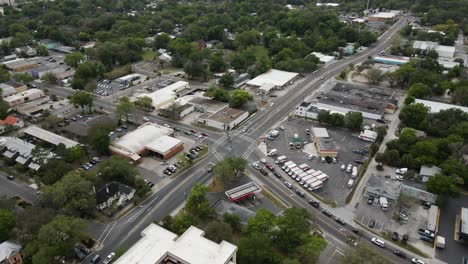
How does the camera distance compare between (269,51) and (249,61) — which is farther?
(269,51)

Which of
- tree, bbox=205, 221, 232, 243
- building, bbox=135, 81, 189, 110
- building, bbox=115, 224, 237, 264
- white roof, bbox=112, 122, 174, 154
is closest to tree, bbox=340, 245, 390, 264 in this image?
building, bbox=115, 224, 237, 264

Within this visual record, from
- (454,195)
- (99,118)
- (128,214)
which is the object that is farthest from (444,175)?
(99,118)

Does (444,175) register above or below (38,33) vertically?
below

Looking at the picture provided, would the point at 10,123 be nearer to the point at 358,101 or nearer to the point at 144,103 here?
the point at 144,103

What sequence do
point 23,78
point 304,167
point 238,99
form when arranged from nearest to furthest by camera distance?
point 304,167 → point 238,99 → point 23,78

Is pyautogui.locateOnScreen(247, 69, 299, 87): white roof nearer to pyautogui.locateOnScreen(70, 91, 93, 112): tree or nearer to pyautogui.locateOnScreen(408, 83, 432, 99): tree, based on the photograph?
pyautogui.locateOnScreen(408, 83, 432, 99): tree

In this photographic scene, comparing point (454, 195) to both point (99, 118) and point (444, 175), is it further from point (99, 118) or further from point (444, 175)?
point (99, 118)

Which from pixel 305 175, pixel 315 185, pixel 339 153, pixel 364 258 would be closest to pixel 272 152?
pixel 305 175
